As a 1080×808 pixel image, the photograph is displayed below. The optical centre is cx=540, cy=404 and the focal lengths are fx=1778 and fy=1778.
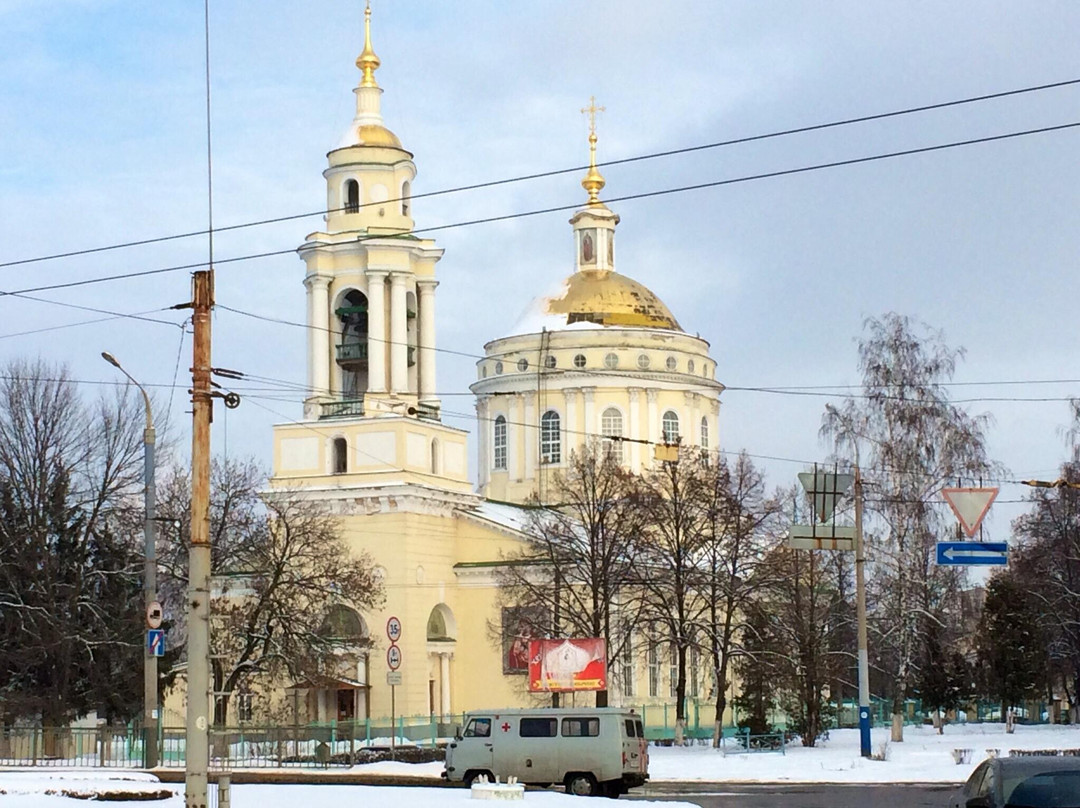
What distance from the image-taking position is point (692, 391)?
82.5 meters

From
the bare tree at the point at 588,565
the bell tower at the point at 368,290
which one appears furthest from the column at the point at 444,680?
the bell tower at the point at 368,290

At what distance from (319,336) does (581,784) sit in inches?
1318

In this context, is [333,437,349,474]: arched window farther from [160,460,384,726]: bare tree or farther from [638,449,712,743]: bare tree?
[638,449,712,743]: bare tree

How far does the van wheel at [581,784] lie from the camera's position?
32.7m

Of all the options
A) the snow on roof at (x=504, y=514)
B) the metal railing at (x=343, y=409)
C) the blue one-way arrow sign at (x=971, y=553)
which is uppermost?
the metal railing at (x=343, y=409)

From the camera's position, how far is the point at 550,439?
81.4 m

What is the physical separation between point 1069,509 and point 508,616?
2030 centimetres

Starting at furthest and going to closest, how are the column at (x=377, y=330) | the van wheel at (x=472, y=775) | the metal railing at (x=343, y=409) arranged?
the metal railing at (x=343, y=409) < the column at (x=377, y=330) < the van wheel at (x=472, y=775)

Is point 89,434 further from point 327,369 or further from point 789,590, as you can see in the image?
point 789,590

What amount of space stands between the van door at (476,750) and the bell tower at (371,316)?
2930 cm

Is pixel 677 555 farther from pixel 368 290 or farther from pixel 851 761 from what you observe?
pixel 368 290

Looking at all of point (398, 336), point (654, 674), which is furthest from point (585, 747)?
point (654, 674)

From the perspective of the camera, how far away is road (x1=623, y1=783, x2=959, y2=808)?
95.1 ft

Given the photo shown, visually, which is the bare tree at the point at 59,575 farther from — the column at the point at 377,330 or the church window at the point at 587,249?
the church window at the point at 587,249
